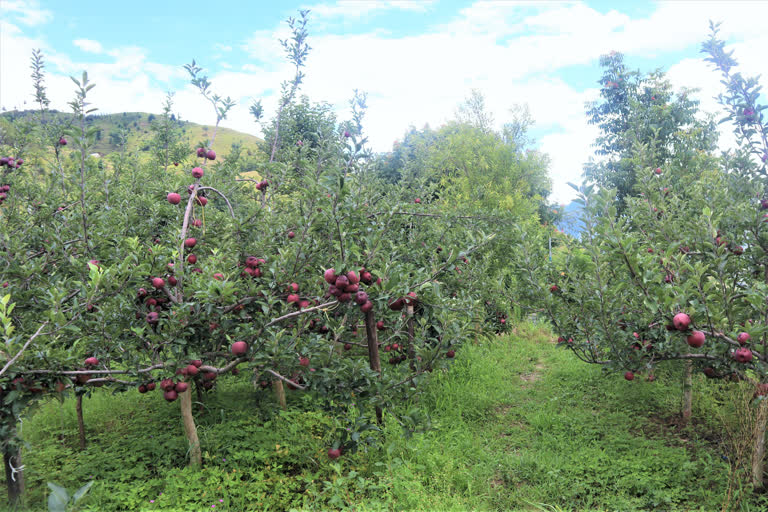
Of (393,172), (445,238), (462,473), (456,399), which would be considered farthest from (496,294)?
(393,172)

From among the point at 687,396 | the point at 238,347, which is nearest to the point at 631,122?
the point at 687,396

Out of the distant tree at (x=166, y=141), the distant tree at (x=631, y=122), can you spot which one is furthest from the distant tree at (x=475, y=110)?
the distant tree at (x=166, y=141)

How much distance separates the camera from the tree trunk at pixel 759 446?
3.70m

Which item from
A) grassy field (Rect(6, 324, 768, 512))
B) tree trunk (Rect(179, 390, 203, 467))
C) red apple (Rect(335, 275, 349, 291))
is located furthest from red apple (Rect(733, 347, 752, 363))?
tree trunk (Rect(179, 390, 203, 467))

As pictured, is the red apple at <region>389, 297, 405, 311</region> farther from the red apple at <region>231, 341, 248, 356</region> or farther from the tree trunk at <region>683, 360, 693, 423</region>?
the tree trunk at <region>683, 360, 693, 423</region>

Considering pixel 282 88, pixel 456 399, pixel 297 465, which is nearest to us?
pixel 297 465

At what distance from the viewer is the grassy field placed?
382 cm

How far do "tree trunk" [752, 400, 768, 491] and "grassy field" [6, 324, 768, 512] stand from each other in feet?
0.53

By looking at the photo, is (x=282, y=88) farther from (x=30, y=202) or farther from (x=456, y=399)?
(x=456, y=399)

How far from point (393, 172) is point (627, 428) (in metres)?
16.3

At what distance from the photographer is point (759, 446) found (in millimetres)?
3811

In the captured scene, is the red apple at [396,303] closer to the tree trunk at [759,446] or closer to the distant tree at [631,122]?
the tree trunk at [759,446]

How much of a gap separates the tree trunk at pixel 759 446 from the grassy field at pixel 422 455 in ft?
0.53

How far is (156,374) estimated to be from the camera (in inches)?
128
